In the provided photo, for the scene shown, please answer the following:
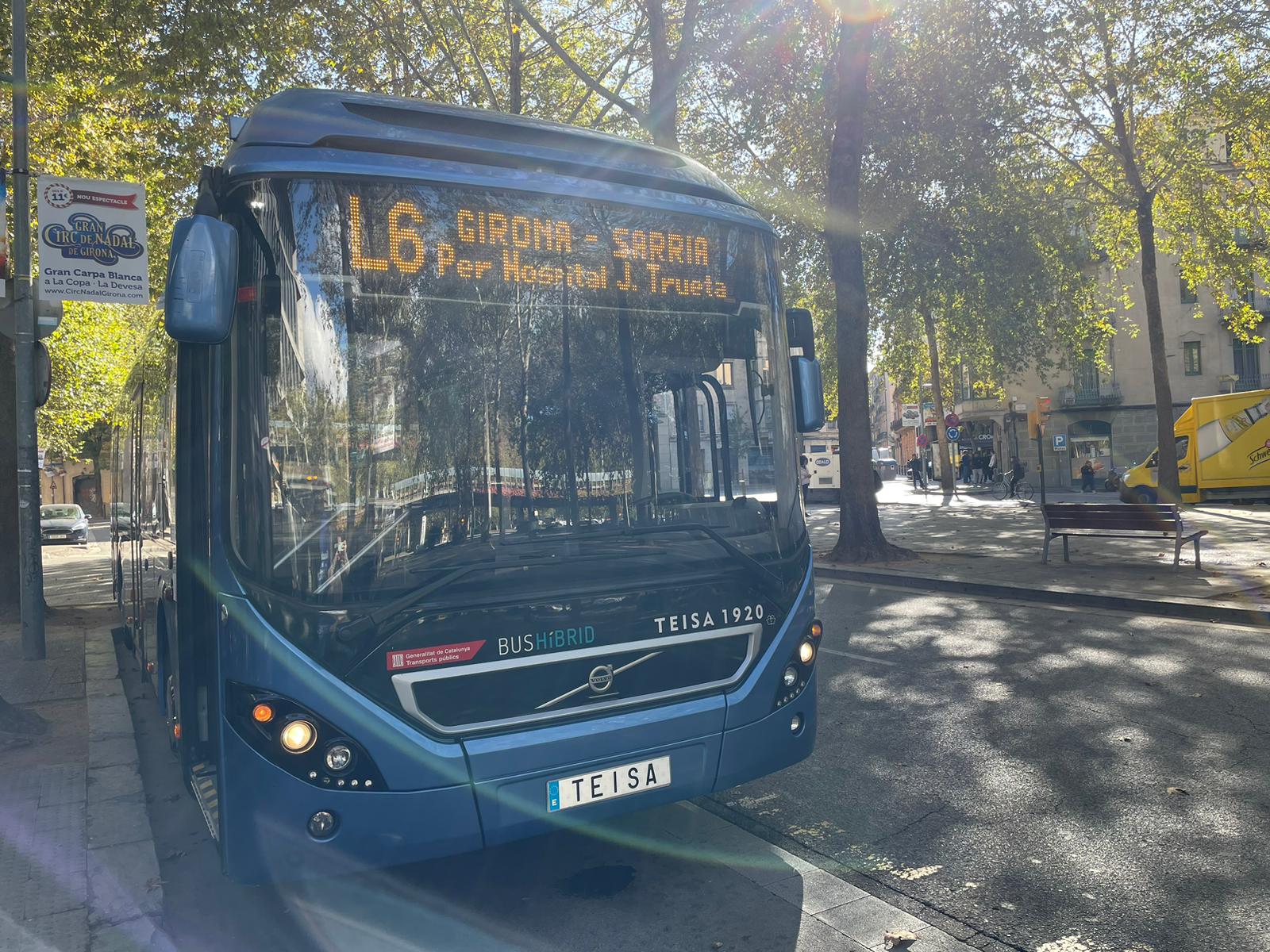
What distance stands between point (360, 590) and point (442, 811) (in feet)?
2.55

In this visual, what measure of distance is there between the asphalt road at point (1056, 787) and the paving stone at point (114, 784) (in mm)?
2864

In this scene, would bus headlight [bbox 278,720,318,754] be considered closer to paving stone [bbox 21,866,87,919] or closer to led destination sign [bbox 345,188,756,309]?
paving stone [bbox 21,866,87,919]

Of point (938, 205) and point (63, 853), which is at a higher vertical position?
point (938, 205)

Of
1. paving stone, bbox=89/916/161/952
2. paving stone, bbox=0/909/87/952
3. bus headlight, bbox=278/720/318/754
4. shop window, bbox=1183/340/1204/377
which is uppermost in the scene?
shop window, bbox=1183/340/1204/377

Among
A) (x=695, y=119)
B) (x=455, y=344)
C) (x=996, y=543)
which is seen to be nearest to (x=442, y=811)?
(x=455, y=344)

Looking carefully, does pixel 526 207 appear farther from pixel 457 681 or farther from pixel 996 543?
pixel 996 543

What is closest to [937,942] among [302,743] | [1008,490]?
[302,743]

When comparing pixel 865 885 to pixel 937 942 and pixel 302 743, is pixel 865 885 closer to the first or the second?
pixel 937 942

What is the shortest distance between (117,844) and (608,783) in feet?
7.16

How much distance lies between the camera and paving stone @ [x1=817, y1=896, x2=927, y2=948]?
139 inches

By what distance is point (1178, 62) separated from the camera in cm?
2255

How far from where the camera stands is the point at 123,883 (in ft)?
12.8

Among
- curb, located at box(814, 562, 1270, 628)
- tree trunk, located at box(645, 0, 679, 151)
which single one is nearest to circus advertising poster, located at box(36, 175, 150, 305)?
curb, located at box(814, 562, 1270, 628)

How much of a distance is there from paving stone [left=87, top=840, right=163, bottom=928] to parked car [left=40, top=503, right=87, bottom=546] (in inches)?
1437
